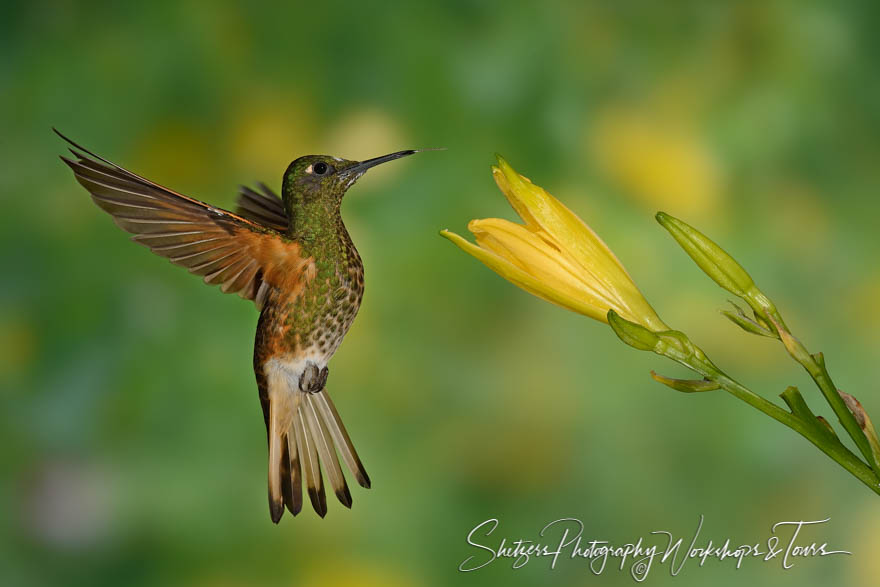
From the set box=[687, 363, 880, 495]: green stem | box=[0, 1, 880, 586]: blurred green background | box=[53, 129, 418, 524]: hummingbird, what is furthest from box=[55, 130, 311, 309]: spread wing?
box=[0, 1, 880, 586]: blurred green background

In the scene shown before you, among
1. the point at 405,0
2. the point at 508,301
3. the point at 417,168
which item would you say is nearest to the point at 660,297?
the point at 508,301

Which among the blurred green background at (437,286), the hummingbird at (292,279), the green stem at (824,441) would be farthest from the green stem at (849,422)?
the blurred green background at (437,286)

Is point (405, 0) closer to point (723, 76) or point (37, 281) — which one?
point (723, 76)

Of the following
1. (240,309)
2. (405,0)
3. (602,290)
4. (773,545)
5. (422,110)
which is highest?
(405,0)

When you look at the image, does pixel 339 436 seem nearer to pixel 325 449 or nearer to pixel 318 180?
pixel 325 449
